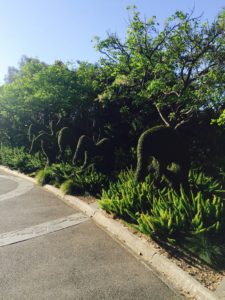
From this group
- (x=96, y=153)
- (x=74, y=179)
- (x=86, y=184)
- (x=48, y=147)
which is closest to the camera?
(x=86, y=184)

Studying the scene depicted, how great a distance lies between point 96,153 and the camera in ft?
36.1

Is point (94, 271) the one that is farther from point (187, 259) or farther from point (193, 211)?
point (193, 211)

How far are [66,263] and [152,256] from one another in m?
1.53

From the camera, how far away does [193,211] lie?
602cm

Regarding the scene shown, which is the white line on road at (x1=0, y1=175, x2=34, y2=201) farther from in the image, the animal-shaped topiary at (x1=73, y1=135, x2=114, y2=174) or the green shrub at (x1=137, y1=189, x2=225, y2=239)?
the green shrub at (x1=137, y1=189, x2=225, y2=239)

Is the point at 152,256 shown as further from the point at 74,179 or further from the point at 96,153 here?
the point at 96,153

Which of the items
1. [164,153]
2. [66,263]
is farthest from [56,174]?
[66,263]

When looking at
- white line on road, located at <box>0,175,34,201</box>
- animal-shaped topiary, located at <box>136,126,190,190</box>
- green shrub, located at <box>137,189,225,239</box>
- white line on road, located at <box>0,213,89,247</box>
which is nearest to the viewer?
green shrub, located at <box>137,189,225,239</box>

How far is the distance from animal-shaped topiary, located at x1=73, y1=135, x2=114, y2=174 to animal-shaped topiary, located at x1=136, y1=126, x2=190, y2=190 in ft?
11.8

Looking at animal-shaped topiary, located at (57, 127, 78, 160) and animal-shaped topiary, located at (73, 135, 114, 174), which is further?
animal-shaped topiary, located at (57, 127, 78, 160)

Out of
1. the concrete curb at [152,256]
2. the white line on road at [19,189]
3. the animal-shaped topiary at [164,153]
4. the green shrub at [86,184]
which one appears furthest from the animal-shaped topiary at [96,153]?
the animal-shaped topiary at [164,153]

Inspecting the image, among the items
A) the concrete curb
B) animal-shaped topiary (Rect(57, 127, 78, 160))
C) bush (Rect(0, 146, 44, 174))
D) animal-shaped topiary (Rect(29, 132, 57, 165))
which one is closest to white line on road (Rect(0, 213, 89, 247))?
the concrete curb

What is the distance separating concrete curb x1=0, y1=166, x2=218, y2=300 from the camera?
4234 mm

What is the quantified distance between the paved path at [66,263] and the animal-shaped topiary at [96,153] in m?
2.98
